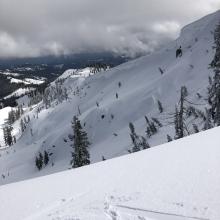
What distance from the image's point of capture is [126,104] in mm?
111188

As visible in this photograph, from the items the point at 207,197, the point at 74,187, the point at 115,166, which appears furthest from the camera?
the point at 115,166

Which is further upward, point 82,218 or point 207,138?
point 207,138

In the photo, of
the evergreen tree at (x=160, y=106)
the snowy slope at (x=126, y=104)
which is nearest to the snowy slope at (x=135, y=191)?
the snowy slope at (x=126, y=104)

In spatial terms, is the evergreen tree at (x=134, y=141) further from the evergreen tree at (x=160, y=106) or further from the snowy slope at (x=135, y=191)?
the snowy slope at (x=135, y=191)

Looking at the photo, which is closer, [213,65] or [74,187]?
[74,187]

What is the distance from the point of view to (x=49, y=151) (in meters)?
113

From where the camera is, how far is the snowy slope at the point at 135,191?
303 inches

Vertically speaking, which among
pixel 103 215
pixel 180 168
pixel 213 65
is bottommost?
pixel 103 215

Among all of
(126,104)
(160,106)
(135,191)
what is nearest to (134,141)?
(160,106)

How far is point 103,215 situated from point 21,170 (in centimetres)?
10431

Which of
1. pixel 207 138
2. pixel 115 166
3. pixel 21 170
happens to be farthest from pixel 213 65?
pixel 21 170

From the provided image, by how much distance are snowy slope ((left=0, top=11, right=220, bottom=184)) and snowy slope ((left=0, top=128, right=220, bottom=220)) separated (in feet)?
136

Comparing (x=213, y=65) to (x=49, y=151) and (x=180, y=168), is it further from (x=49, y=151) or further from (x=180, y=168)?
(x=49, y=151)

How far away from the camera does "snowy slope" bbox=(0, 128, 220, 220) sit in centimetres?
770
